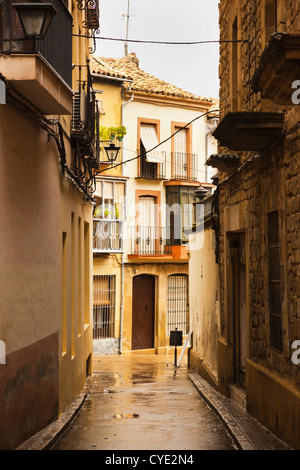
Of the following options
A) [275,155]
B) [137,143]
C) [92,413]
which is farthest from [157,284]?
[275,155]

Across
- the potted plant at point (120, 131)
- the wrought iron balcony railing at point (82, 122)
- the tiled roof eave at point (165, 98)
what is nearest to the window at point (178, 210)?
the tiled roof eave at point (165, 98)

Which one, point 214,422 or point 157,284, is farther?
point 157,284

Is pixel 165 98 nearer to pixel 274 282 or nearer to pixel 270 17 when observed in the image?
pixel 270 17

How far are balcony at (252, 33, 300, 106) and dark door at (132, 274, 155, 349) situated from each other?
74.9 feet

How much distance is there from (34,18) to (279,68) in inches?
104

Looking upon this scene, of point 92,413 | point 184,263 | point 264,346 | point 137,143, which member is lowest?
point 92,413

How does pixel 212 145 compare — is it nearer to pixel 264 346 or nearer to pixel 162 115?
pixel 162 115

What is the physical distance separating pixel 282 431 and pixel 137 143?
23.0 meters

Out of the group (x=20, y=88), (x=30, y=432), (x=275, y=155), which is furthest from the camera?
(x=275, y=155)

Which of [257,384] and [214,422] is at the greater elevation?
[257,384]

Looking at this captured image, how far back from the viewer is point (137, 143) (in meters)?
30.4

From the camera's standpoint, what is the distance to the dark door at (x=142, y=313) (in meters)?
29.6

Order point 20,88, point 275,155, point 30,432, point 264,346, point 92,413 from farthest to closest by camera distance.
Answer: point 92,413
point 264,346
point 275,155
point 30,432
point 20,88

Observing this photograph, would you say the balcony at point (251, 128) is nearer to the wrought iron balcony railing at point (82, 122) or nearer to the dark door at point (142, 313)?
the wrought iron balcony railing at point (82, 122)
